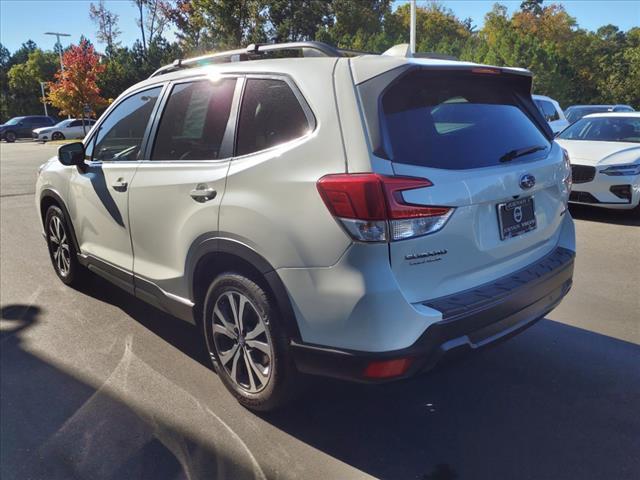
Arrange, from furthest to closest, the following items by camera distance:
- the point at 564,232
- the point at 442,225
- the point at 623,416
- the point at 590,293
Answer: the point at 590,293, the point at 564,232, the point at 623,416, the point at 442,225

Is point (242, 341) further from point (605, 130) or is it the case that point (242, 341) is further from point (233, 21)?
point (233, 21)

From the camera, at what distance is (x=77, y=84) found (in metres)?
34.8

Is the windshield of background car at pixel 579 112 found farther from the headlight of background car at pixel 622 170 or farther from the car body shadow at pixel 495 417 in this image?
the car body shadow at pixel 495 417

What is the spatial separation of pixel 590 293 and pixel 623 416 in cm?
212

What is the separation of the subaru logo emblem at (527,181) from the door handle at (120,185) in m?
2.56

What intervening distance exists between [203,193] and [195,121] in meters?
0.63

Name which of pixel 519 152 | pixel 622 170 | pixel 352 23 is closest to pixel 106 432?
pixel 519 152

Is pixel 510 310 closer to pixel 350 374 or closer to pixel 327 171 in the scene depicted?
pixel 350 374

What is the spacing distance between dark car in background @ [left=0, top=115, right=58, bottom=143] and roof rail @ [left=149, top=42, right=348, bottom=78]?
42.6 m

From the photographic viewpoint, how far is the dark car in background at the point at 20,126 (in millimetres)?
39812

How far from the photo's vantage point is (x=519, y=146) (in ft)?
9.75

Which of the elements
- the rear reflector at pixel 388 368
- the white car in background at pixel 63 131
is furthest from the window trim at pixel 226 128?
the white car in background at pixel 63 131

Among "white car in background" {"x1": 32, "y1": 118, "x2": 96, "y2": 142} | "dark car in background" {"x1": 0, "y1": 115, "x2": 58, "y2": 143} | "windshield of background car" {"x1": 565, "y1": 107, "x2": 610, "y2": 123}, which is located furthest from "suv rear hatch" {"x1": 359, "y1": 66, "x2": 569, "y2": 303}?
"dark car in background" {"x1": 0, "y1": 115, "x2": 58, "y2": 143}

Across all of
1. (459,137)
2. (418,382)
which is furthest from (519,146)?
(418,382)
